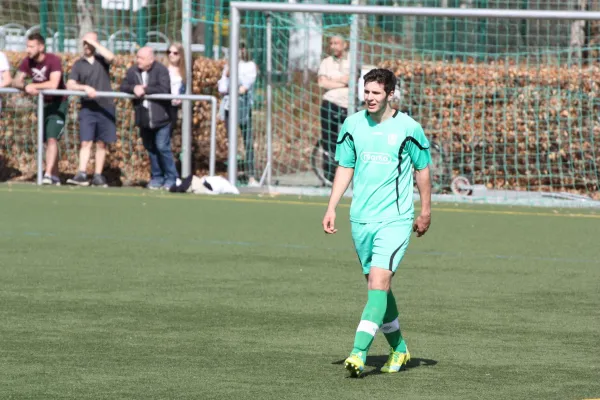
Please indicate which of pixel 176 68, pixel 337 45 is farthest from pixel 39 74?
pixel 337 45

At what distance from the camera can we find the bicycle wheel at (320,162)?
65.7 ft

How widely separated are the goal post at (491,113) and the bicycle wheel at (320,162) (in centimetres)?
20

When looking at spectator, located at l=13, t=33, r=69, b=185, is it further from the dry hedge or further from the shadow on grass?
the shadow on grass

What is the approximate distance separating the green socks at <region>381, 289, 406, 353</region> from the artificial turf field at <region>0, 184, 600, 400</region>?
0.15 metres

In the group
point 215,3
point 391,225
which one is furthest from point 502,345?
point 215,3

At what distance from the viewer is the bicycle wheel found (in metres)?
20.0

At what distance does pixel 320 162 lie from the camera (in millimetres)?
20219

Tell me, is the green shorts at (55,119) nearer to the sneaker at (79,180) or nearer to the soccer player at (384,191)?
the sneaker at (79,180)

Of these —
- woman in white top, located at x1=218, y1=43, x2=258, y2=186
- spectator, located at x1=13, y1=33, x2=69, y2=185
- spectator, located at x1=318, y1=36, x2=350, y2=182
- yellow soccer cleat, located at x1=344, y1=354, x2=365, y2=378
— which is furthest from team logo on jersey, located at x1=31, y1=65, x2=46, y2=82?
yellow soccer cleat, located at x1=344, y1=354, x2=365, y2=378

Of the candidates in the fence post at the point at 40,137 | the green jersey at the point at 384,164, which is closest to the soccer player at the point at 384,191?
the green jersey at the point at 384,164

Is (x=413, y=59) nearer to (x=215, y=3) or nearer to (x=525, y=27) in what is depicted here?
(x=525, y=27)

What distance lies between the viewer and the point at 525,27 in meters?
21.5

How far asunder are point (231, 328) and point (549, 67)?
41.1ft

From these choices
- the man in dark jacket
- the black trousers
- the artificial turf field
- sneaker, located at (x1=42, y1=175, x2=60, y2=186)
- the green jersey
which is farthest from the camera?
sneaker, located at (x1=42, y1=175, x2=60, y2=186)
